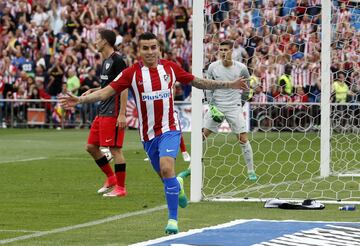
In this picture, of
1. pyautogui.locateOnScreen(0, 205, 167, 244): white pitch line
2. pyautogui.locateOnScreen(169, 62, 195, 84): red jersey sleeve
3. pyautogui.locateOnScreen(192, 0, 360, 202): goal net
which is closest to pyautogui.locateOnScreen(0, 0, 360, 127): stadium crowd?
pyautogui.locateOnScreen(192, 0, 360, 202): goal net

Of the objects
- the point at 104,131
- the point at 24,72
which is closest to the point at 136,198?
the point at 104,131

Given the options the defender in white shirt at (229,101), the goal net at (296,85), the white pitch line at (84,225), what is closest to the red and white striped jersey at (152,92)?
the white pitch line at (84,225)

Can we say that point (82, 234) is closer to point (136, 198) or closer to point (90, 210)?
point (90, 210)

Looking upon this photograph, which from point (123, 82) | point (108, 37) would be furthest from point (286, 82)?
point (123, 82)

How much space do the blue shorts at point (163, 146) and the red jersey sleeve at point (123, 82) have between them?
2.00ft

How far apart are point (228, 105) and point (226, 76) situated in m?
0.61

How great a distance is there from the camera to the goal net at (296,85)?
16.1 m

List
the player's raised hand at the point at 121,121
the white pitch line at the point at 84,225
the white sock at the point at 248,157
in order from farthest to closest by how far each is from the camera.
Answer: the white sock at the point at 248,157 < the player's raised hand at the point at 121,121 < the white pitch line at the point at 84,225

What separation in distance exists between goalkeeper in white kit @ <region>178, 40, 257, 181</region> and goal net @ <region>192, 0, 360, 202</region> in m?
0.22

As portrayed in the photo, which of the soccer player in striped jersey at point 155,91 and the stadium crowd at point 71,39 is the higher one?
the stadium crowd at point 71,39

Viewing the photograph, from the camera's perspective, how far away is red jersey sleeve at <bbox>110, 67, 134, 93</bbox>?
1155 cm

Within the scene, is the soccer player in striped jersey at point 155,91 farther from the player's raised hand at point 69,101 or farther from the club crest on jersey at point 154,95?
the player's raised hand at point 69,101

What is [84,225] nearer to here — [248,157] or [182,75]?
[182,75]

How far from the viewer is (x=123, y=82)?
11570mm
